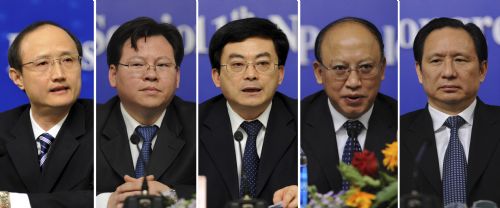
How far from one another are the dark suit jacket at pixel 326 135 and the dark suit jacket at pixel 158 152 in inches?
35.9

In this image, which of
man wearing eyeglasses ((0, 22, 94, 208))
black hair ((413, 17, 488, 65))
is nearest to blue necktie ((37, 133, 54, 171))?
man wearing eyeglasses ((0, 22, 94, 208))

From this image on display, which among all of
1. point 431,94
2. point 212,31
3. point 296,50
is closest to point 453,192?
point 431,94

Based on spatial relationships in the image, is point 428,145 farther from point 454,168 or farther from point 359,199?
point 359,199

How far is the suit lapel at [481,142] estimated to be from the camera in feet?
32.9

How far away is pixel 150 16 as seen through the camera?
400 inches

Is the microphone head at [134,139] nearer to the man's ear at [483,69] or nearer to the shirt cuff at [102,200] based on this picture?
the shirt cuff at [102,200]

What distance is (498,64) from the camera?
10.0m

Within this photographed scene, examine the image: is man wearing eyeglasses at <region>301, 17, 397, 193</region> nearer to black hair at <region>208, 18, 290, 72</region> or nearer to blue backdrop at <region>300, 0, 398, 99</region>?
blue backdrop at <region>300, 0, 398, 99</region>

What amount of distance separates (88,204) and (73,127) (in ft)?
2.05

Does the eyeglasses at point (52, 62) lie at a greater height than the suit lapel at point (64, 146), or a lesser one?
greater

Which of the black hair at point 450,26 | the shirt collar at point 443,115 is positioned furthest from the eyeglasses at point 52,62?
the shirt collar at point 443,115

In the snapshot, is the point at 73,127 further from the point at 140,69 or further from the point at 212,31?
the point at 212,31

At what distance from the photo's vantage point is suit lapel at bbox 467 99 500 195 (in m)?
10.0

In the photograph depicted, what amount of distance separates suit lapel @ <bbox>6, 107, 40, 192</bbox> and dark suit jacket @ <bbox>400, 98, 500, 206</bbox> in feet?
9.48
